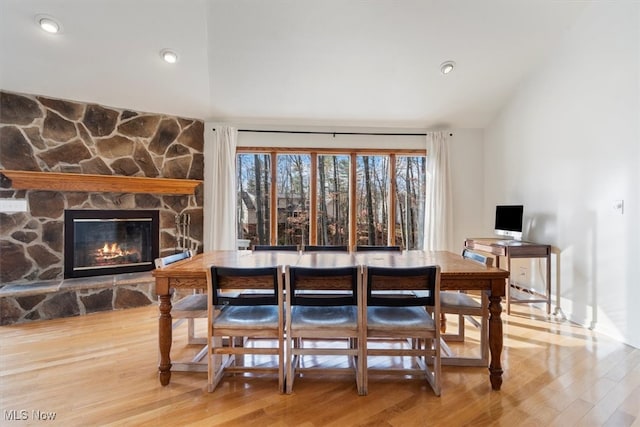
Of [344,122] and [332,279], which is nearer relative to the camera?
[332,279]

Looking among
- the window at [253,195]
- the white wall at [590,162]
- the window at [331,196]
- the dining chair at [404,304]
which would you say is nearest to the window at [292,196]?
the window at [331,196]

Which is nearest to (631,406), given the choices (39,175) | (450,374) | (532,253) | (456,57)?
(450,374)

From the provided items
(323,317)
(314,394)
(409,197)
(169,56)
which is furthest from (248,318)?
(409,197)

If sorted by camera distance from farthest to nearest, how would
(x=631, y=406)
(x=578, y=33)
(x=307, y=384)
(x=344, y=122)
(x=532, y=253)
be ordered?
(x=344, y=122) < (x=532, y=253) < (x=578, y=33) < (x=307, y=384) < (x=631, y=406)

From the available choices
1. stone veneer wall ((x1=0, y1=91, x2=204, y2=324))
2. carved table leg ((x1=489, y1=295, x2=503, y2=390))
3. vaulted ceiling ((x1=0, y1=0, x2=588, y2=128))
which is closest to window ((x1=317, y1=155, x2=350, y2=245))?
vaulted ceiling ((x1=0, y1=0, x2=588, y2=128))

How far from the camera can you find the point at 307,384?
6.45 ft

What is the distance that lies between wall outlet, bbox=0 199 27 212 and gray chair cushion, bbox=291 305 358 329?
10.7 ft

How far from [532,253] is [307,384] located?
2730 millimetres

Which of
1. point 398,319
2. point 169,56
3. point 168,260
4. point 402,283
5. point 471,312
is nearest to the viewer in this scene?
point 402,283

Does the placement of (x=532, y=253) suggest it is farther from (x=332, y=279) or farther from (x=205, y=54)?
(x=205, y=54)

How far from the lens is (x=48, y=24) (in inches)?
103

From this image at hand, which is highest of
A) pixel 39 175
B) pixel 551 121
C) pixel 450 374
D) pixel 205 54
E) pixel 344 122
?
pixel 205 54

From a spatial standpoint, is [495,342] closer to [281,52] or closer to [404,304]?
[404,304]

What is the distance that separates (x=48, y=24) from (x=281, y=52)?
6.58ft
